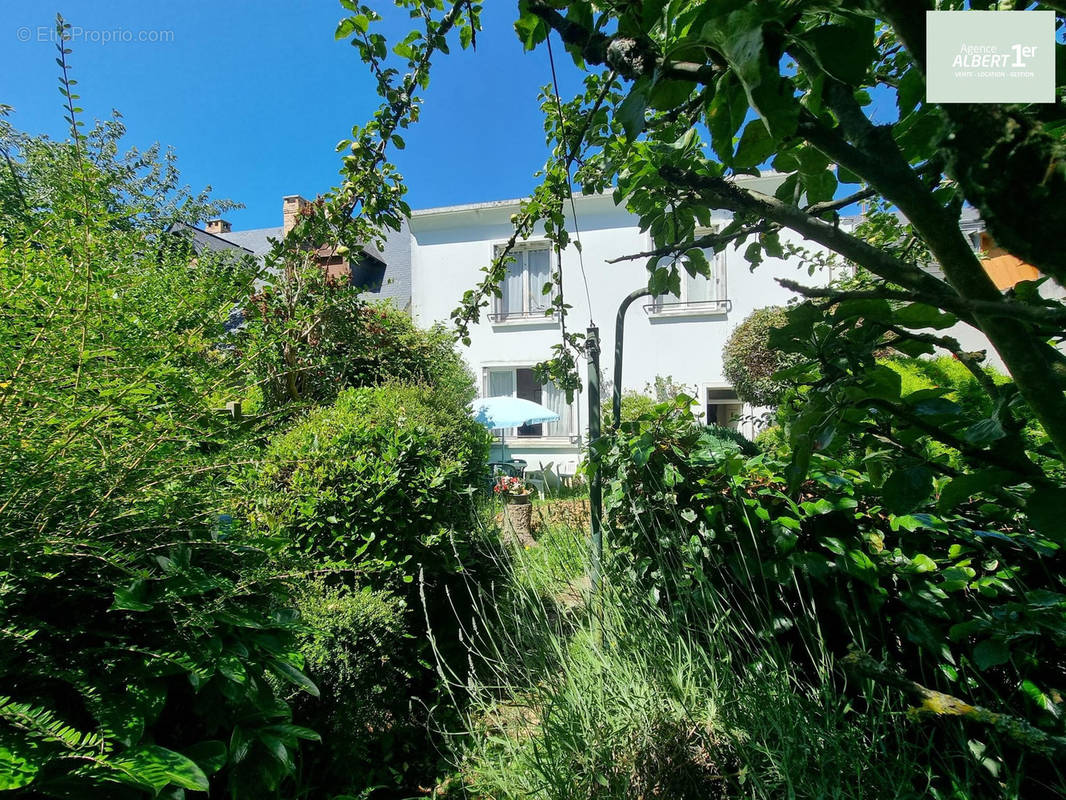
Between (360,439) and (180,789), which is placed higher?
(360,439)

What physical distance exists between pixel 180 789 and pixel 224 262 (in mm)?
1807

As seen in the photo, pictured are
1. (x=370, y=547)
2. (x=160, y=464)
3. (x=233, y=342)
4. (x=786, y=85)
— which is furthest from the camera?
(x=370, y=547)

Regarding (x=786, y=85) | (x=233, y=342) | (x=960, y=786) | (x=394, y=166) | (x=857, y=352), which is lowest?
(x=960, y=786)

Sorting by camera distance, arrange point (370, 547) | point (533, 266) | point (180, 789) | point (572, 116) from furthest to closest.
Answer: point (533, 266), point (370, 547), point (572, 116), point (180, 789)

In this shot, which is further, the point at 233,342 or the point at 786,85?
the point at 233,342

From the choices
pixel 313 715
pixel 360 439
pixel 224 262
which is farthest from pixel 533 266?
pixel 313 715

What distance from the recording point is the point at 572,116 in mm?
1940

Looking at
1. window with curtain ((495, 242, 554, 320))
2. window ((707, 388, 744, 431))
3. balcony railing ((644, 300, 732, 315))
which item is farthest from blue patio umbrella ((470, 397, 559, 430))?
window ((707, 388, 744, 431))

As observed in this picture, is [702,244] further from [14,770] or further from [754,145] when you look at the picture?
[14,770]

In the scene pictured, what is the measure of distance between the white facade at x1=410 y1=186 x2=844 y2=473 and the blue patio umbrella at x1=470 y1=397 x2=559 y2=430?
0.98 metres

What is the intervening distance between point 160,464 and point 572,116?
1.98 m

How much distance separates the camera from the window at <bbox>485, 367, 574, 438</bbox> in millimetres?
9883

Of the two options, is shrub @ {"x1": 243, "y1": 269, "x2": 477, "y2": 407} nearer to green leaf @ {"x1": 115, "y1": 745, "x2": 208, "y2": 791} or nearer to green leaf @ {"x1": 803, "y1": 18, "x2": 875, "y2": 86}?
green leaf @ {"x1": 115, "y1": 745, "x2": 208, "y2": 791}

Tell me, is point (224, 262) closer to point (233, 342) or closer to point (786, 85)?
point (233, 342)
